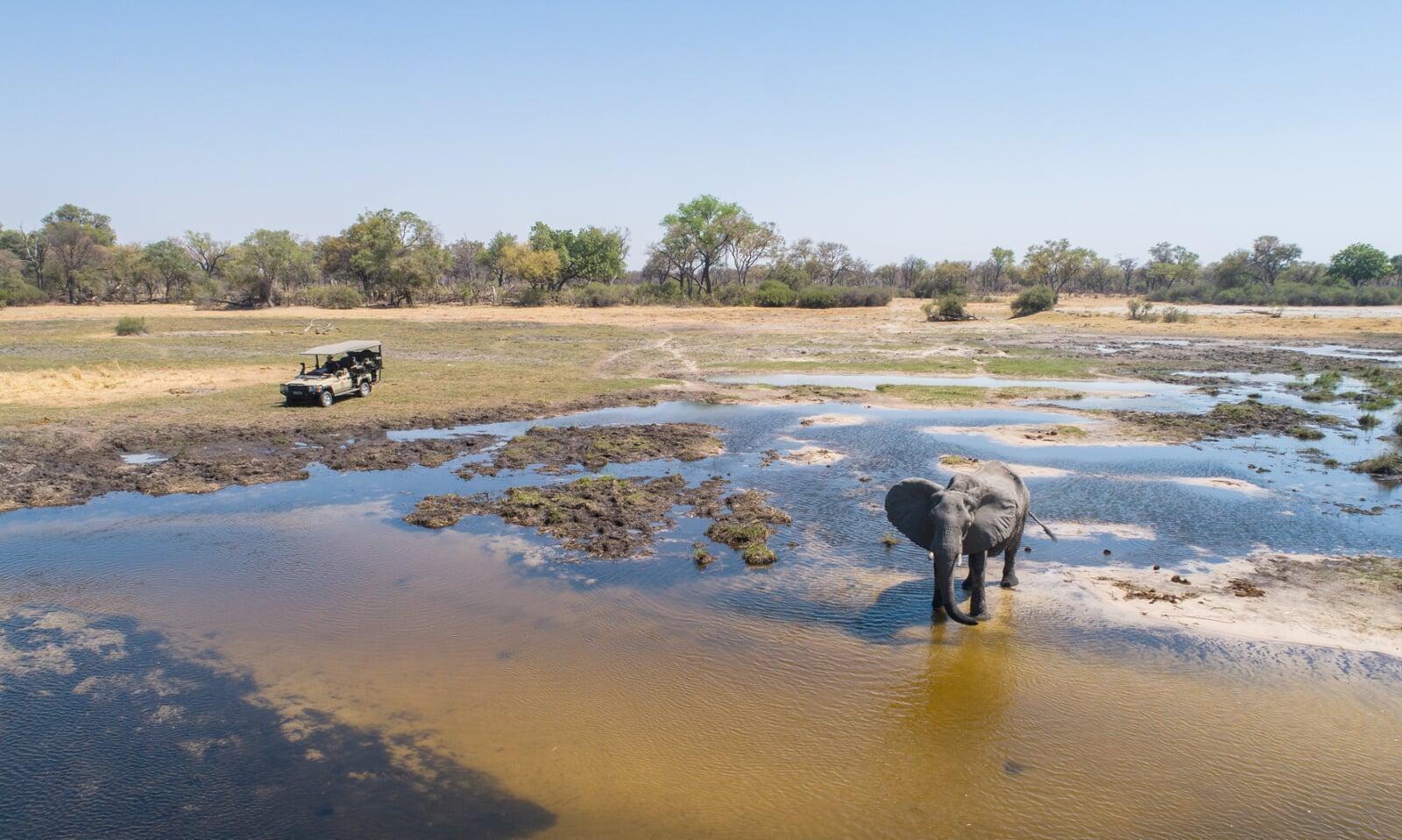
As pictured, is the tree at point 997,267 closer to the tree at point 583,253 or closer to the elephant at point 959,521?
the tree at point 583,253

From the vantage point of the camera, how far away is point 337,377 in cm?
2591

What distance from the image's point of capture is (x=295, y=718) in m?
8.59

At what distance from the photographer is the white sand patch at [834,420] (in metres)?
24.4

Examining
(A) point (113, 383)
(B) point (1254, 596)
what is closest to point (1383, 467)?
(B) point (1254, 596)

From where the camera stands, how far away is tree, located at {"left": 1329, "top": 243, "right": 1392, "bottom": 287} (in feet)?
287

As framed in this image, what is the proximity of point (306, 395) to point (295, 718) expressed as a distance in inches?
738

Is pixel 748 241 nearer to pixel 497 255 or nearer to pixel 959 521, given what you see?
pixel 497 255

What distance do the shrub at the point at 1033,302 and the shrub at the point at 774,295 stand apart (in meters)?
20.3

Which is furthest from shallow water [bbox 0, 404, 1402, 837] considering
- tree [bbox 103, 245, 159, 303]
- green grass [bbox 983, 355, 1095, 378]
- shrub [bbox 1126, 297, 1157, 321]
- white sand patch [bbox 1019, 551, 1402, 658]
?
tree [bbox 103, 245, 159, 303]

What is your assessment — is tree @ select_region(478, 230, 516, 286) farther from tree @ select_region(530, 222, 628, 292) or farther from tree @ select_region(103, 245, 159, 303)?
tree @ select_region(103, 245, 159, 303)

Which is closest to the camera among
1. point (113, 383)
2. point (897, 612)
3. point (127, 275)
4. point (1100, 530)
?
point (897, 612)

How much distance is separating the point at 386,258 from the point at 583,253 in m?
20.2

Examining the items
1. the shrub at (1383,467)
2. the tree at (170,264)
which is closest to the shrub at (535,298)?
the tree at (170,264)

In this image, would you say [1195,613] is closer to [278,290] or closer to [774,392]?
[774,392]
